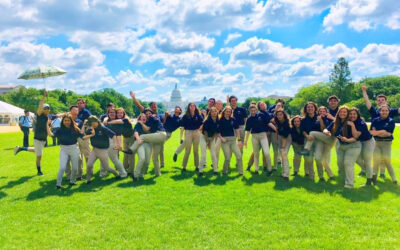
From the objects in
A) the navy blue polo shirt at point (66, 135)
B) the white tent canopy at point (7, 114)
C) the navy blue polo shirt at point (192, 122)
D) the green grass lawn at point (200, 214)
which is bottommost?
the green grass lawn at point (200, 214)

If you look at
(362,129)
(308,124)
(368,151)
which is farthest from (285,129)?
(368,151)

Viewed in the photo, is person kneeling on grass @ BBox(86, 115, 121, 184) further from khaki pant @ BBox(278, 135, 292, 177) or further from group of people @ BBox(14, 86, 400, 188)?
khaki pant @ BBox(278, 135, 292, 177)

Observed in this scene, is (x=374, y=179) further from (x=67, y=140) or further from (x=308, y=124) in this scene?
(x=67, y=140)

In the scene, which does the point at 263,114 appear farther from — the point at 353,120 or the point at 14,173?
the point at 14,173

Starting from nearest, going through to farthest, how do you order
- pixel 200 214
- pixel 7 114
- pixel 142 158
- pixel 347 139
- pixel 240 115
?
pixel 200 214
pixel 347 139
pixel 142 158
pixel 240 115
pixel 7 114

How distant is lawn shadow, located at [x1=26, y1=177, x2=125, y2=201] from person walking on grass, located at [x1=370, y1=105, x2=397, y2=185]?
27.2 ft

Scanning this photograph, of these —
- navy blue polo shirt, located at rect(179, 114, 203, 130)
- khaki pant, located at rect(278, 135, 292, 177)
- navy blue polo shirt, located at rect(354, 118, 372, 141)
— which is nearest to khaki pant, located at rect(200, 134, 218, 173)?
navy blue polo shirt, located at rect(179, 114, 203, 130)

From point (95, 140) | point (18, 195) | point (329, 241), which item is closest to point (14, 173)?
point (18, 195)

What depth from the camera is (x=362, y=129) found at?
→ 303 inches

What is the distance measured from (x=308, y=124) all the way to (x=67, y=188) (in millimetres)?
7623

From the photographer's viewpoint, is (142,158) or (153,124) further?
(153,124)

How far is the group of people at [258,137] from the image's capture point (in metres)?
7.94

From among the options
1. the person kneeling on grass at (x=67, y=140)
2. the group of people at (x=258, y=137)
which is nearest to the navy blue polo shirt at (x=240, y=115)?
the group of people at (x=258, y=137)

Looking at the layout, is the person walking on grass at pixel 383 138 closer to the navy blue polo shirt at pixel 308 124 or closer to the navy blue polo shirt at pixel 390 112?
the navy blue polo shirt at pixel 390 112
